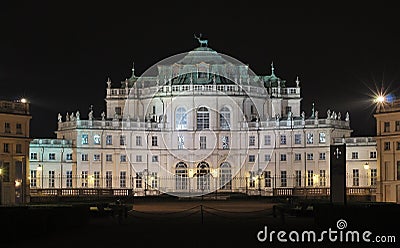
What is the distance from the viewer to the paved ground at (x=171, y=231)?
4269 cm

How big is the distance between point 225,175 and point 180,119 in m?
9.36

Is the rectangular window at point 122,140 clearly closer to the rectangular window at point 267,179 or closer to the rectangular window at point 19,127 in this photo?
the rectangular window at point 267,179

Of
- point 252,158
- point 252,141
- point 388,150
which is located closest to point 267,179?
point 252,158

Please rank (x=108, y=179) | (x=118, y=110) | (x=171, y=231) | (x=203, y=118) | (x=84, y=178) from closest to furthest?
(x=171, y=231) < (x=84, y=178) < (x=108, y=179) < (x=203, y=118) < (x=118, y=110)

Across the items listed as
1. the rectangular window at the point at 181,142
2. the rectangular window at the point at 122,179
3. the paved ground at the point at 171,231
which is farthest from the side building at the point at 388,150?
the rectangular window at the point at 181,142

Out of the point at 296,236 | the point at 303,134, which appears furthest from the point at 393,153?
the point at 296,236

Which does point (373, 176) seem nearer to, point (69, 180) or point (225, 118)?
point (225, 118)

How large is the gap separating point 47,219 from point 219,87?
87489 mm

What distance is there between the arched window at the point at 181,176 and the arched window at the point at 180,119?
4.83 meters

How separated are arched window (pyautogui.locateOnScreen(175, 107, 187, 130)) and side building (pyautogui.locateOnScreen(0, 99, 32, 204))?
3793 centimetres

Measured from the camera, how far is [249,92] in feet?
449

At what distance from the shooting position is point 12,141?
94.2m

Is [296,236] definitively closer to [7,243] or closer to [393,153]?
[7,243]

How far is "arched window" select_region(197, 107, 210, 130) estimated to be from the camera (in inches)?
5290
